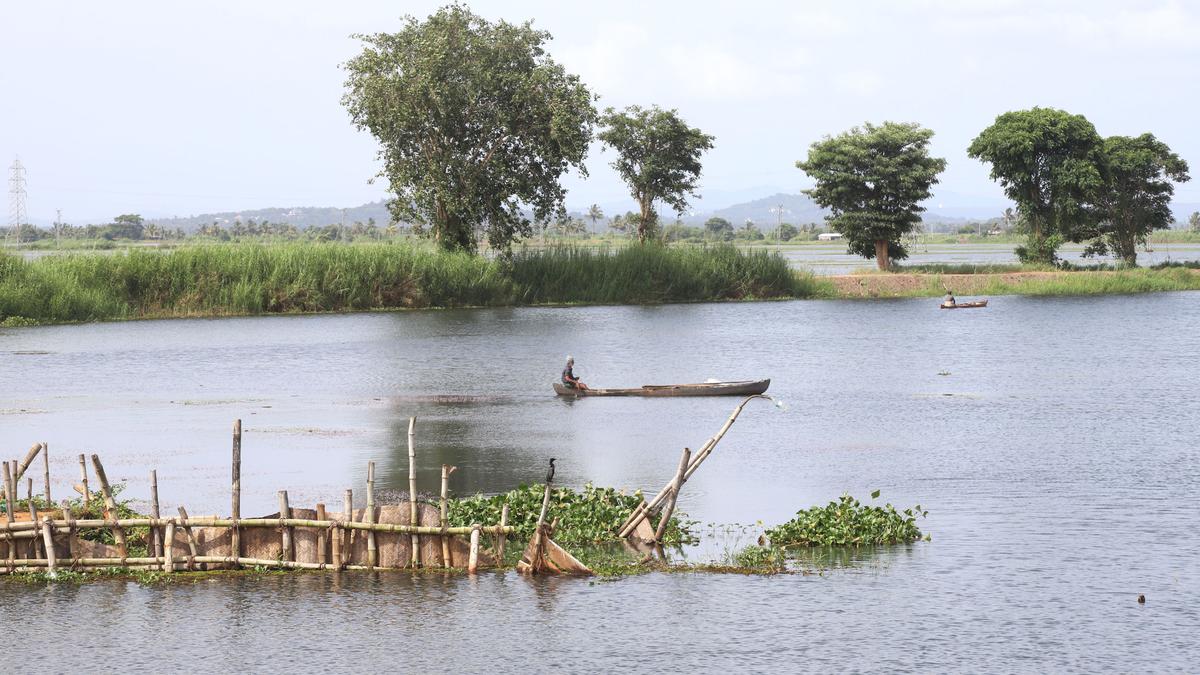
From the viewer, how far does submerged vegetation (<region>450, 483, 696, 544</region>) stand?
21.2m

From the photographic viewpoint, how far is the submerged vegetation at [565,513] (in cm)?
2125

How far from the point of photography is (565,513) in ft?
70.6

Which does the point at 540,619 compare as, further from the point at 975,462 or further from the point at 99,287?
the point at 99,287

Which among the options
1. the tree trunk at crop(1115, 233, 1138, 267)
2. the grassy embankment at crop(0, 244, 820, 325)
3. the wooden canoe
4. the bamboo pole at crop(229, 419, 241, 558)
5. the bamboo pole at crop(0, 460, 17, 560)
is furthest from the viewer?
the tree trunk at crop(1115, 233, 1138, 267)

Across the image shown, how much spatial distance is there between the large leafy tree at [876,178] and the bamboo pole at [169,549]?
68087 mm

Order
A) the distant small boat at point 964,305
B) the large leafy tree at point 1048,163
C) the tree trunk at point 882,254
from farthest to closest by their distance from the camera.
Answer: the tree trunk at point 882,254 < the large leafy tree at point 1048,163 < the distant small boat at point 964,305

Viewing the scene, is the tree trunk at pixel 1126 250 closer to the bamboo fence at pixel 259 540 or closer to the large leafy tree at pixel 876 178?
the large leafy tree at pixel 876 178

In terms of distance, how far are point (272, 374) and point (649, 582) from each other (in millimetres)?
28402

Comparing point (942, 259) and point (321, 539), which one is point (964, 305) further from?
point (942, 259)

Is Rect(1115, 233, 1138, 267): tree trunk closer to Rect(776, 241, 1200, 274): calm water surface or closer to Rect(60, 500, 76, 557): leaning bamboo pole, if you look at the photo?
Rect(776, 241, 1200, 274): calm water surface

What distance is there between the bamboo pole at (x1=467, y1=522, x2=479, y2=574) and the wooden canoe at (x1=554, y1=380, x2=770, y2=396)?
19279 millimetres

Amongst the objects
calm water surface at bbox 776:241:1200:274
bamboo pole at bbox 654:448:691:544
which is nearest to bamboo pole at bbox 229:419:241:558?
bamboo pole at bbox 654:448:691:544

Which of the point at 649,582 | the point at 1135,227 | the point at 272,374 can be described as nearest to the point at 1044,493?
the point at 649,582

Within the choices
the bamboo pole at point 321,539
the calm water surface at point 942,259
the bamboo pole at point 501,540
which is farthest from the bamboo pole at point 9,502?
the calm water surface at point 942,259
